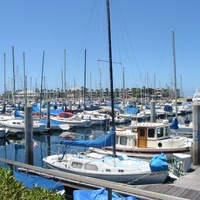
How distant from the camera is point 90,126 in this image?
149ft

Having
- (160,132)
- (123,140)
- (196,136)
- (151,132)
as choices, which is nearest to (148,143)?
(151,132)

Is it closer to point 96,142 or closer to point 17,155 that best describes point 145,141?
point 96,142

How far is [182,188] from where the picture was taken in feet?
39.5

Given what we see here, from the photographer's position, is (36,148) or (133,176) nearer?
(133,176)

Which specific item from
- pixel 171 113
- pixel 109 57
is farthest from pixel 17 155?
pixel 171 113

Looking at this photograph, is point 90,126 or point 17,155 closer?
point 17,155

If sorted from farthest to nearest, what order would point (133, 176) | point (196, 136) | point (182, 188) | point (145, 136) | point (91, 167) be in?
1. point (145, 136)
2. point (196, 136)
3. point (91, 167)
4. point (133, 176)
5. point (182, 188)

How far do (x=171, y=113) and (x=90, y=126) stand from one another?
24.7 meters

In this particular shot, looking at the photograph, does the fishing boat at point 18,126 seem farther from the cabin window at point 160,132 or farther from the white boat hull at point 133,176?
the white boat hull at point 133,176

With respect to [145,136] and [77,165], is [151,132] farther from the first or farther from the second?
[77,165]

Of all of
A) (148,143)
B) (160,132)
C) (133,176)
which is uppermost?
(160,132)

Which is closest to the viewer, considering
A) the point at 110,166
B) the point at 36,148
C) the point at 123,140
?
the point at 110,166

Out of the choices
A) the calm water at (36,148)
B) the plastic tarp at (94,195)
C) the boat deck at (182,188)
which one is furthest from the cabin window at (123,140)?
the plastic tarp at (94,195)

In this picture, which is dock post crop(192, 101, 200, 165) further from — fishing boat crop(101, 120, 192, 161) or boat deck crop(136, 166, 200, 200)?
boat deck crop(136, 166, 200, 200)
